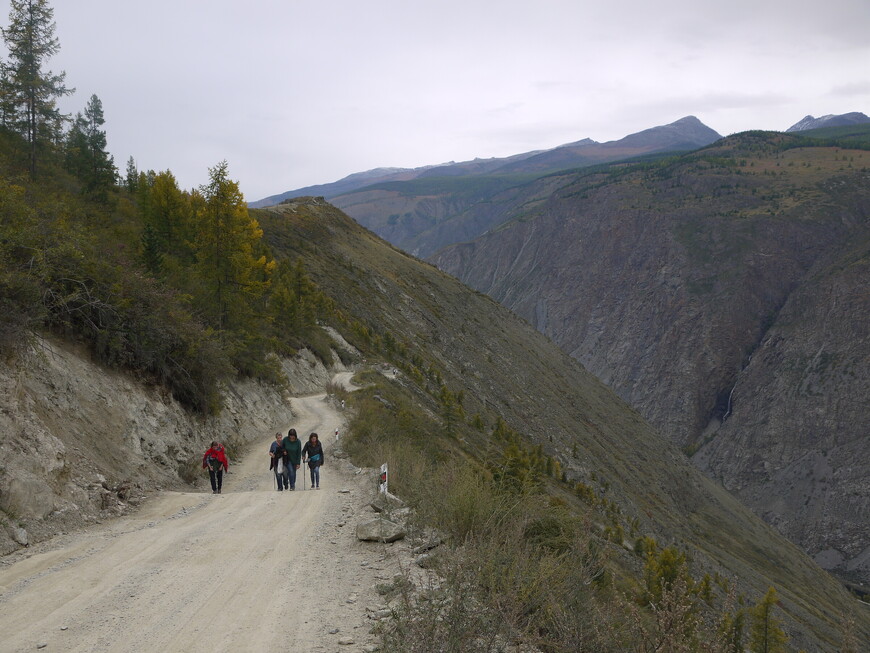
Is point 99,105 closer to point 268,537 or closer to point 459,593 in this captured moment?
point 268,537

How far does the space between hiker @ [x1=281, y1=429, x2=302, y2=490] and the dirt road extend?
114 inches

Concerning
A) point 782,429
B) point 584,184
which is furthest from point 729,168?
point 782,429

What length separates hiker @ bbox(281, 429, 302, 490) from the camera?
41.9 ft

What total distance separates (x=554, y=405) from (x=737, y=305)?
272 ft

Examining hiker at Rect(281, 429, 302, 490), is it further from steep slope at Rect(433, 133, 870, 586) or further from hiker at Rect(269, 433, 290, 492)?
steep slope at Rect(433, 133, 870, 586)

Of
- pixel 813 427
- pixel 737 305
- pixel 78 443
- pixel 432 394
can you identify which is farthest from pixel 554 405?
pixel 737 305

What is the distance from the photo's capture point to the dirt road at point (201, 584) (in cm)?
486

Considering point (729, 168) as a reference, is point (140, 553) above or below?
below

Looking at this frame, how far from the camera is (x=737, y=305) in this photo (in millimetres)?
117188

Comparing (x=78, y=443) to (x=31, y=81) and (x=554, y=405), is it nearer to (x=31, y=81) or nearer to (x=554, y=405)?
(x=31, y=81)

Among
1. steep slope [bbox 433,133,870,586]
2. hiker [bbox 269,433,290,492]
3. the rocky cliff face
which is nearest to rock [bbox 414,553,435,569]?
the rocky cliff face

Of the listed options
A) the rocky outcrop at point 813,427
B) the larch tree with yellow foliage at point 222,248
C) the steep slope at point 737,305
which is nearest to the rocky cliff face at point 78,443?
the larch tree with yellow foliage at point 222,248

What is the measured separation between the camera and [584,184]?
198000mm

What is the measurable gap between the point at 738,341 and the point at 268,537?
405 ft
